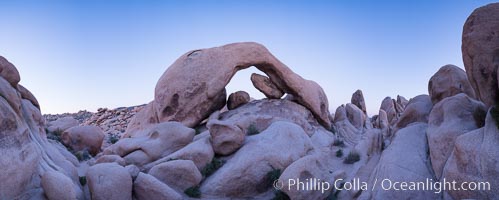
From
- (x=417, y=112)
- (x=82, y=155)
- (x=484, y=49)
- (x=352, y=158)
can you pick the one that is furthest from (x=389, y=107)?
(x=484, y=49)

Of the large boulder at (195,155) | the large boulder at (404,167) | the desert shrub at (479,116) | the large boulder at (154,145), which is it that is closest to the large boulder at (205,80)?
the large boulder at (154,145)

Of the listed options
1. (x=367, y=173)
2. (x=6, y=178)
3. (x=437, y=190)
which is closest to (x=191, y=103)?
(x=367, y=173)

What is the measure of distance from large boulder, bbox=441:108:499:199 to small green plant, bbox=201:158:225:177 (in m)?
8.40

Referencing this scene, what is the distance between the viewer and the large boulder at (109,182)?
1285 cm

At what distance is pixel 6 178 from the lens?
10.7 metres

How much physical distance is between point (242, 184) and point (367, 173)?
4.58 meters

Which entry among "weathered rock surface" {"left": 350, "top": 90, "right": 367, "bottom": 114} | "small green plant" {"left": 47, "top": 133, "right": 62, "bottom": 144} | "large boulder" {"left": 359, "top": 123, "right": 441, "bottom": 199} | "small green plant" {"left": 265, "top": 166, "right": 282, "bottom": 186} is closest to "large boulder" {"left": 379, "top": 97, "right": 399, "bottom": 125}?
"weathered rock surface" {"left": 350, "top": 90, "right": 367, "bottom": 114}

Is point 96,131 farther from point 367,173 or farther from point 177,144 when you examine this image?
point 367,173

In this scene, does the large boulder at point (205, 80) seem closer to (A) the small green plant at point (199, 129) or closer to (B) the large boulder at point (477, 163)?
(A) the small green plant at point (199, 129)

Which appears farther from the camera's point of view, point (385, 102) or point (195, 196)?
point (385, 102)

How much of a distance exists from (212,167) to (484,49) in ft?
33.5

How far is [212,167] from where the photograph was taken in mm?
16266

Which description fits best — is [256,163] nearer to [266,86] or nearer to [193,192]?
[193,192]

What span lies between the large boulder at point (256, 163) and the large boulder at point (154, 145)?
2.76 m
